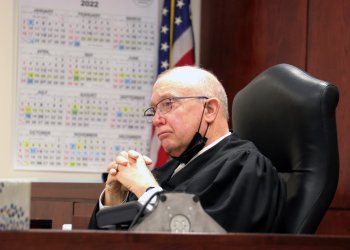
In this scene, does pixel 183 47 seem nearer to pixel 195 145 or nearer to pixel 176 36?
pixel 176 36

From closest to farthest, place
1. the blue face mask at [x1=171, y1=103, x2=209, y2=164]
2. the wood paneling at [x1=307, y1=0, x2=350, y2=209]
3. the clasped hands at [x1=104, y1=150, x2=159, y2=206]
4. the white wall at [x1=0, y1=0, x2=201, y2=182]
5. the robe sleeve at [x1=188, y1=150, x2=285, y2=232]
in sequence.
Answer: the robe sleeve at [x1=188, y1=150, x2=285, y2=232] → the clasped hands at [x1=104, y1=150, x2=159, y2=206] → the blue face mask at [x1=171, y1=103, x2=209, y2=164] → the wood paneling at [x1=307, y1=0, x2=350, y2=209] → the white wall at [x1=0, y1=0, x2=201, y2=182]

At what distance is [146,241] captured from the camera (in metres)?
1.25

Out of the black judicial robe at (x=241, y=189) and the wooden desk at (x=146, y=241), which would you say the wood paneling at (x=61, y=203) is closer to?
the black judicial robe at (x=241, y=189)

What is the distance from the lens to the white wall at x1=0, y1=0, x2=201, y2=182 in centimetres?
431

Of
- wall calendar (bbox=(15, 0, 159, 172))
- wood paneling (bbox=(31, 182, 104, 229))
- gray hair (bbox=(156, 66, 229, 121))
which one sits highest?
gray hair (bbox=(156, 66, 229, 121))

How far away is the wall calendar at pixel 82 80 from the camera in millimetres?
4359

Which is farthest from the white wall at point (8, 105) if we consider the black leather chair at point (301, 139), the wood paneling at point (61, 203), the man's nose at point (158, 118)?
the black leather chair at point (301, 139)

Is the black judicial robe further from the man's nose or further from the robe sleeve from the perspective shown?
the man's nose

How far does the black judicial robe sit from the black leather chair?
61 mm

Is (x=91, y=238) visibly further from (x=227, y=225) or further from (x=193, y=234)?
(x=227, y=225)

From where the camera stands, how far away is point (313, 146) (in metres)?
2.06

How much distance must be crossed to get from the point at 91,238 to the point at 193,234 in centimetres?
19

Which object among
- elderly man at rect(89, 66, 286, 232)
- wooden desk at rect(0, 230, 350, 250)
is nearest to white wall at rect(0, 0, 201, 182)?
elderly man at rect(89, 66, 286, 232)

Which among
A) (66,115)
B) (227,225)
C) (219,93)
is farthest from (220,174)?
(66,115)
